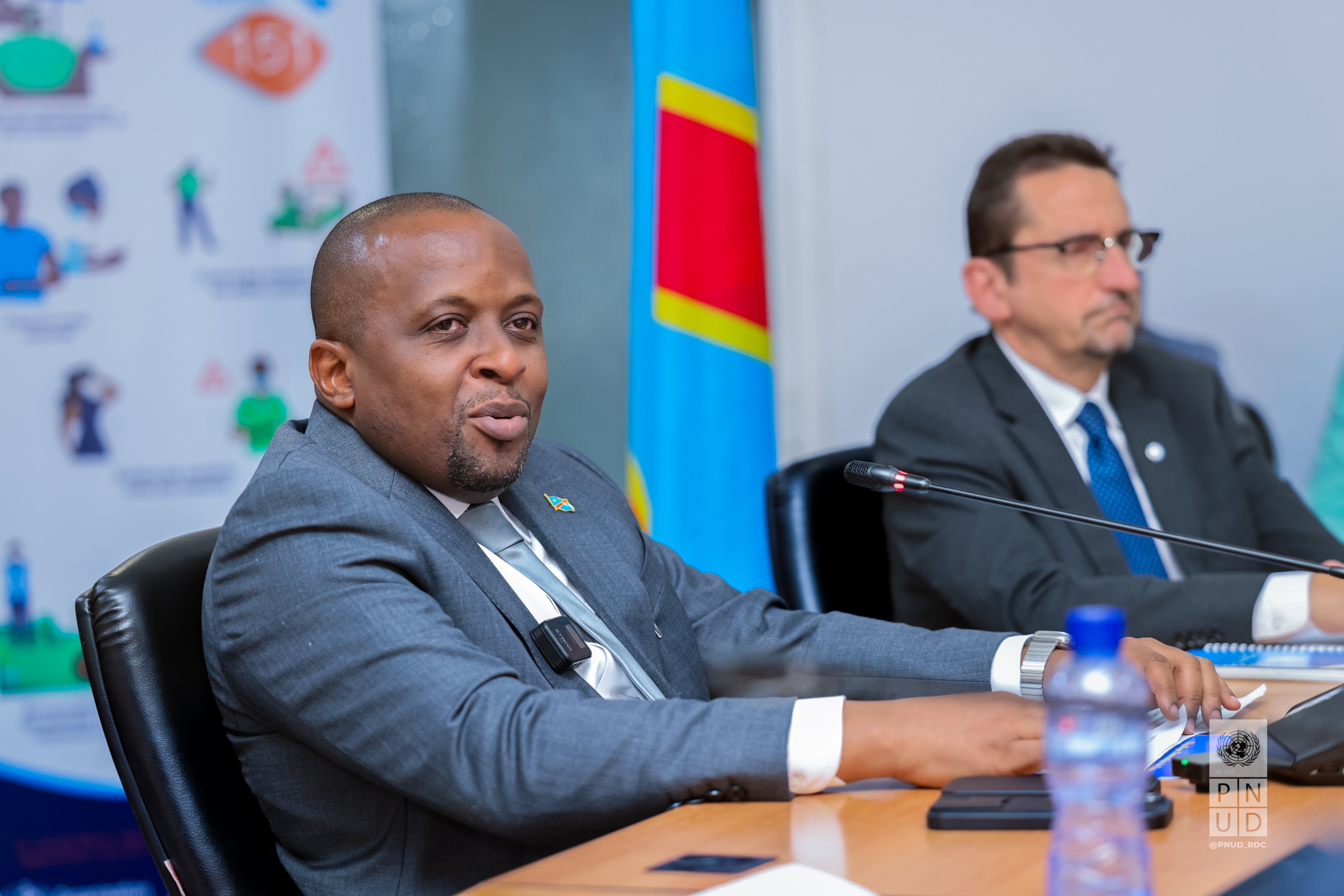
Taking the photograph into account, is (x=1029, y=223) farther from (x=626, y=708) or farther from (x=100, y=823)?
(x=100, y=823)

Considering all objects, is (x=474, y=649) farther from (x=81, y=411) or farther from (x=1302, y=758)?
(x=81, y=411)

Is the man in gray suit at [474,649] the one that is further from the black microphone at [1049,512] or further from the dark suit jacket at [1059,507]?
the dark suit jacket at [1059,507]

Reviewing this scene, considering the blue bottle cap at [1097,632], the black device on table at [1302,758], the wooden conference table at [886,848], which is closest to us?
the blue bottle cap at [1097,632]

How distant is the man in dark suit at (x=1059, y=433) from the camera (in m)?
2.14

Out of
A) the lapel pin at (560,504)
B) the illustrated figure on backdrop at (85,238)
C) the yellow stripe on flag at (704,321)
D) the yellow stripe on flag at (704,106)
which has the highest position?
the yellow stripe on flag at (704,106)

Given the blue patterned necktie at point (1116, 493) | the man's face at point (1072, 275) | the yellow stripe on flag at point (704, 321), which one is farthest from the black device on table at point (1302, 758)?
the yellow stripe on flag at point (704, 321)

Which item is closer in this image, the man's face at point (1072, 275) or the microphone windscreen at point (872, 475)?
the microphone windscreen at point (872, 475)

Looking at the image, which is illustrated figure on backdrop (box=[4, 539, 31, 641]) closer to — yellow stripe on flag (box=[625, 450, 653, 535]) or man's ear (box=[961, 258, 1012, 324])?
yellow stripe on flag (box=[625, 450, 653, 535])

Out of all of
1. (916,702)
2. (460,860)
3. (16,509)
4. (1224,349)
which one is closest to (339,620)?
(460,860)

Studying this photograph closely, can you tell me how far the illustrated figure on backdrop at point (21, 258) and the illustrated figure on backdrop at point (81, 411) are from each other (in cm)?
21

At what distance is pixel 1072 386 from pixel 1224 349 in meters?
1.01

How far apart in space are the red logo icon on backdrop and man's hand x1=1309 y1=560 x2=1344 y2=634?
2.33 meters

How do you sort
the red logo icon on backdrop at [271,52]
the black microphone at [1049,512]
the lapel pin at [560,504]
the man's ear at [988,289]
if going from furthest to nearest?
the red logo icon on backdrop at [271,52] → the man's ear at [988,289] → the lapel pin at [560,504] → the black microphone at [1049,512]

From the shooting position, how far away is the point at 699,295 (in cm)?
278
